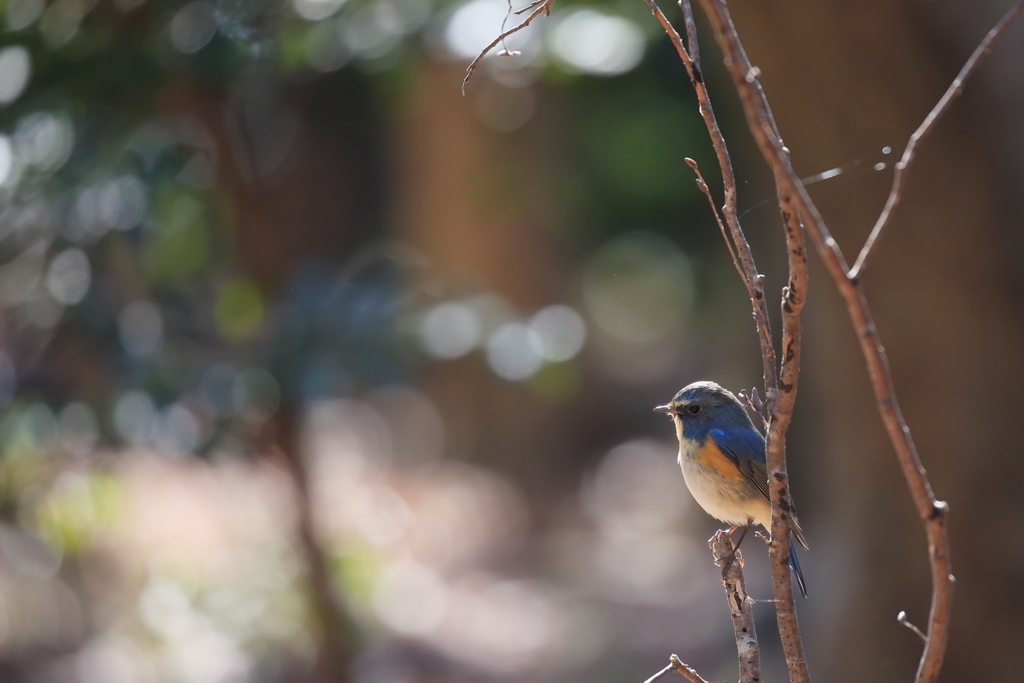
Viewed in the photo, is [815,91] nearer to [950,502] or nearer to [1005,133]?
[1005,133]

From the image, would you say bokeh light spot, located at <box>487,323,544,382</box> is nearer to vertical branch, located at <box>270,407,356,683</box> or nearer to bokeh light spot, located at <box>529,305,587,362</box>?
bokeh light spot, located at <box>529,305,587,362</box>

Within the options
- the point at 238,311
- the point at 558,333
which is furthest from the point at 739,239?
the point at 558,333

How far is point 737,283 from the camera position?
9.30 m

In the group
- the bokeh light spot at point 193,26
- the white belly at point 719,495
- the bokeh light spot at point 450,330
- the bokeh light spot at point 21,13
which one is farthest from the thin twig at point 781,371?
the bokeh light spot at point 21,13

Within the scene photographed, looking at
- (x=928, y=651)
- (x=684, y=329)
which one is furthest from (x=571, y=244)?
(x=928, y=651)

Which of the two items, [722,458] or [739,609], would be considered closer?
[739,609]

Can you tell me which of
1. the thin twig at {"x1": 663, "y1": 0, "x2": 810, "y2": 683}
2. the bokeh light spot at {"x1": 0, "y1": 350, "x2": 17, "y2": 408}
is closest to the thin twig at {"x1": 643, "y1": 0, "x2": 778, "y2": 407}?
the thin twig at {"x1": 663, "y1": 0, "x2": 810, "y2": 683}

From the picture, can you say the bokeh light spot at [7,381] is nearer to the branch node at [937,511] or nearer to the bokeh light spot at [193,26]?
the bokeh light spot at [193,26]

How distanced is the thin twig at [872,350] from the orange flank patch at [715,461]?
151 centimetres

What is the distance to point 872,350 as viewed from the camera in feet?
2.99

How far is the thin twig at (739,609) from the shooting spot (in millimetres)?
1344

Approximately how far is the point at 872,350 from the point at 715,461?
1.65 m

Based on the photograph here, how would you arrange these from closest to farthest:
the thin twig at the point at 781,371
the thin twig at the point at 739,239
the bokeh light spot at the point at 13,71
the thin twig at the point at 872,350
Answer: the thin twig at the point at 872,350, the thin twig at the point at 781,371, the thin twig at the point at 739,239, the bokeh light spot at the point at 13,71

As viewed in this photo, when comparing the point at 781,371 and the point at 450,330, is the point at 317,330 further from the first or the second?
the point at 781,371
